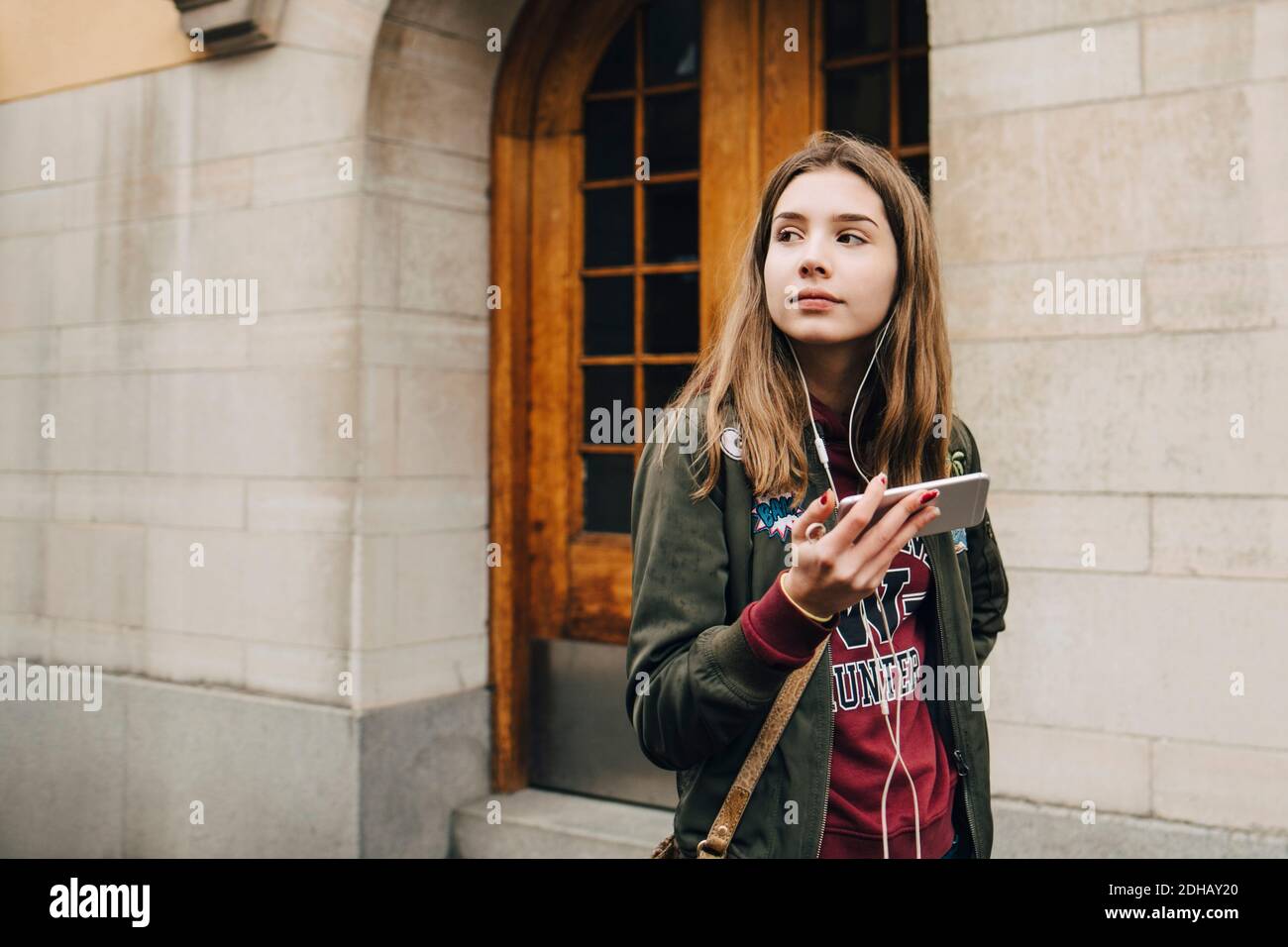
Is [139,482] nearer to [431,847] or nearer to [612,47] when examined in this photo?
[431,847]

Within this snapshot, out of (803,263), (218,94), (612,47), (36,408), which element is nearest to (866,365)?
(803,263)

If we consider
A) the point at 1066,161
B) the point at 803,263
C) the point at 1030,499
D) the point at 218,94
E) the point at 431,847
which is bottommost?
the point at 431,847

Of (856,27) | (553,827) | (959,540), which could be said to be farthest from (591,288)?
Result: (959,540)

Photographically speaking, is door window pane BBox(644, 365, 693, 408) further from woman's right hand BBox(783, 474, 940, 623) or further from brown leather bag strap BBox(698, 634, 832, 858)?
woman's right hand BBox(783, 474, 940, 623)

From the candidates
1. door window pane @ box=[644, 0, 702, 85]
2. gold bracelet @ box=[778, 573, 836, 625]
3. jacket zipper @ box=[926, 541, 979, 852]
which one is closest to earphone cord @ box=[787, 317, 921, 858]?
jacket zipper @ box=[926, 541, 979, 852]

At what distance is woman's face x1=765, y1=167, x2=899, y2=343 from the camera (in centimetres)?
216

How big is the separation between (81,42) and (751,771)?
18.7 ft

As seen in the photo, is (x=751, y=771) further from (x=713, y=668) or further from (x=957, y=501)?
(x=957, y=501)

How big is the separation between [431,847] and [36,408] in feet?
10.0

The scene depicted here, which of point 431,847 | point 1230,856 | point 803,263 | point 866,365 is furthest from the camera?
point 431,847

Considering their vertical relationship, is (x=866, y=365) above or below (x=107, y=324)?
below

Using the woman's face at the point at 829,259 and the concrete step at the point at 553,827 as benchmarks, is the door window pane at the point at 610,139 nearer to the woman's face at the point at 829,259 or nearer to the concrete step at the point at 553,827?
the concrete step at the point at 553,827

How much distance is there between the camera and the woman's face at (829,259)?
7.08ft

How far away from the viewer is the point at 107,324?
623 centimetres
